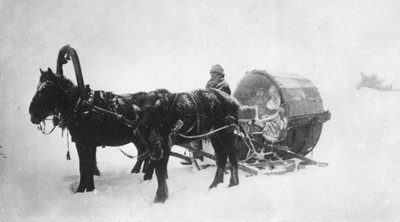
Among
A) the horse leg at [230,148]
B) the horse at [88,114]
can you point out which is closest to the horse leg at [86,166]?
the horse at [88,114]

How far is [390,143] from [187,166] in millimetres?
4435

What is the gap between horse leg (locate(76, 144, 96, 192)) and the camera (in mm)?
5047

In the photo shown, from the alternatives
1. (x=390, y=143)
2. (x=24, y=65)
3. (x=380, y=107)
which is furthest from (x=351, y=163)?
(x=24, y=65)

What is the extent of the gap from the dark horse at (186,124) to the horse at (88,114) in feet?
0.81

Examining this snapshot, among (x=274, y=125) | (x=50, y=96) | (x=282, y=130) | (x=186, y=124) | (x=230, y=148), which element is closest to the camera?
(x=50, y=96)

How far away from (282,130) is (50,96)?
4374 millimetres

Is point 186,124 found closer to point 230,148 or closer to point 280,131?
point 230,148

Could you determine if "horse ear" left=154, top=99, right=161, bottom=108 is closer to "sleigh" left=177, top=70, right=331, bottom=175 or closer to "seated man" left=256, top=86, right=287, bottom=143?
"sleigh" left=177, top=70, right=331, bottom=175

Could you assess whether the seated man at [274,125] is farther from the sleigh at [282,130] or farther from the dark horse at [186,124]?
the dark horse at [186,124]

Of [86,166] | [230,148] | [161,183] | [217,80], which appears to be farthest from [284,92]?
[86,166]

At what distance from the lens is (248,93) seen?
8570mm

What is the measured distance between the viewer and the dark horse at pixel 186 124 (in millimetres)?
4844

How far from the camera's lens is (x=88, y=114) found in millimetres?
4926

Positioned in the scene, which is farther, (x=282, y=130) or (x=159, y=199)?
(x=282, y=130)
